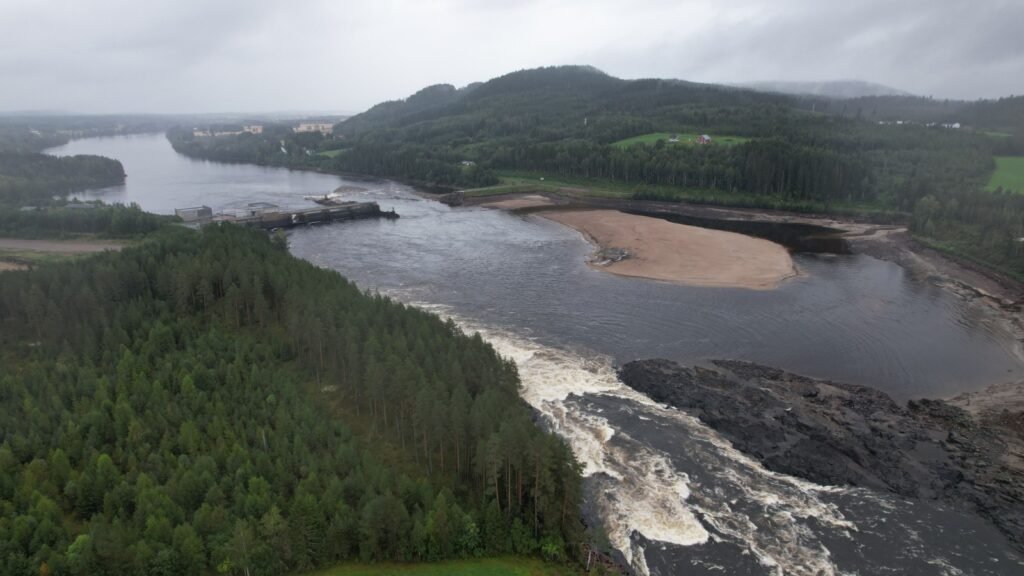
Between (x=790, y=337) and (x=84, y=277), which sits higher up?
(x=84, y=277)

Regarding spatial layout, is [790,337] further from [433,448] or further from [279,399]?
[279,399]

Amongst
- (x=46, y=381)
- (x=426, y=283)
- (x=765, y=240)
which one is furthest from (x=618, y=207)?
(x=46, y=381)

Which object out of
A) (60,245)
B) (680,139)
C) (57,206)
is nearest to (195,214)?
(57,206)

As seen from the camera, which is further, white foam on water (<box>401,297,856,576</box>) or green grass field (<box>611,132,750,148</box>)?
green grass field (<box>611,132,750,148</box>)

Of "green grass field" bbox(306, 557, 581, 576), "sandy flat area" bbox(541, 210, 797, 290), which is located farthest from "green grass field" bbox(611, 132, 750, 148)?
"green grass field" bbox(306, 557, 581, 576)

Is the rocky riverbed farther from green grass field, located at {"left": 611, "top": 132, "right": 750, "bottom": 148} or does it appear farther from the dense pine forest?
green grass field, located at {"left": 611, "top": 132, "right": 750, "bottom": 148}

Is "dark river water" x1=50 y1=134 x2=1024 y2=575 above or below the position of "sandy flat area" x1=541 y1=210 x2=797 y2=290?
below
